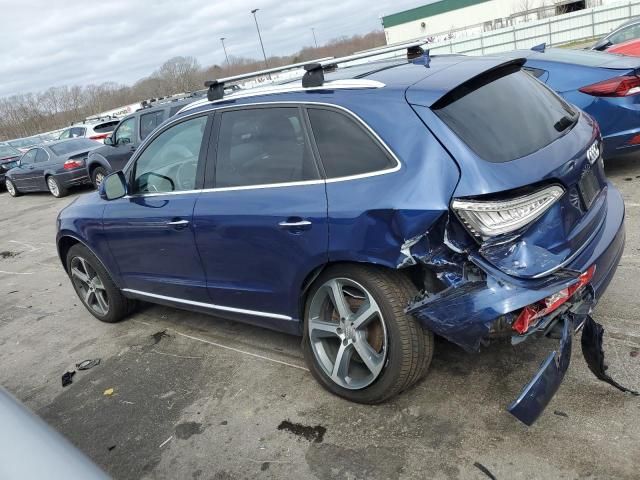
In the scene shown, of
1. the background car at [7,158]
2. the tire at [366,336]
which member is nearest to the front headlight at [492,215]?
the tire at [366,336]

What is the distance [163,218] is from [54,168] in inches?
469

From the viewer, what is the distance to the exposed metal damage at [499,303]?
2.50 m

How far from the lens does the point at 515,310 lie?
2.50 m

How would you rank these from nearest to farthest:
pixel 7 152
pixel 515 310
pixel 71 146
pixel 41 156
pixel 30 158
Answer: pixel 515 310
pixel 71 146
pixel 41 156
pixel 30 158
pixel 7 152

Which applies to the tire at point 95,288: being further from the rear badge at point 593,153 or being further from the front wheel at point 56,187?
the front wheel at point 56,187

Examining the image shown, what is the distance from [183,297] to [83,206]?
4.68ft

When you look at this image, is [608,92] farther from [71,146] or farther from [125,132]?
[71,146]

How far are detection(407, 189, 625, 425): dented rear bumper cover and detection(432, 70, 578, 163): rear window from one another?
1.89 feet

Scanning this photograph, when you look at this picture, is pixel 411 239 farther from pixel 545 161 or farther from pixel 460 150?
pixel 545 161

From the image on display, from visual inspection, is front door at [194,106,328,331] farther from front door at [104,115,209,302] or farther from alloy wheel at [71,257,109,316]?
alloy wheel at [71,257,109,316]

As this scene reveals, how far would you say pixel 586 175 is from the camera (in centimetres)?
294

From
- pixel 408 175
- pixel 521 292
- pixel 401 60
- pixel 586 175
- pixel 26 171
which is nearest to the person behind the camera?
pixel 521 292

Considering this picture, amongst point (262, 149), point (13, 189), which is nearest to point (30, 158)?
point (13, 189)

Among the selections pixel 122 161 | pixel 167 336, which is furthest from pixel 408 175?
pixel 122 161
